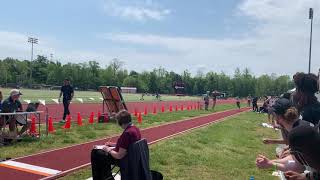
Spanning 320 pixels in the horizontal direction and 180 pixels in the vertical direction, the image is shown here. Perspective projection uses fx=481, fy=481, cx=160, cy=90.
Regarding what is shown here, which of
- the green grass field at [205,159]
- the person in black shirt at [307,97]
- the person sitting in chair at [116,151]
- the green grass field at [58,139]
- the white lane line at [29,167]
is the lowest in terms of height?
the green grass field at [205,159]

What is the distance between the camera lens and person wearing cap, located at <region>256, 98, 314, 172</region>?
4789mm

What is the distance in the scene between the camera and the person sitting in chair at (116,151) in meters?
7.39

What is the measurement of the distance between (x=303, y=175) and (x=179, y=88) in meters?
121

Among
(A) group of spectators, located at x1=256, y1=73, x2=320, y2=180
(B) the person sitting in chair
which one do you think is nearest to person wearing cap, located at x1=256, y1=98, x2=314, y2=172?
(A) group of spectators, located at x1=256, y1=73, x2=320, y2=180

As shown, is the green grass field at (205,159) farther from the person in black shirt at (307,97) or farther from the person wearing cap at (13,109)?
the person in black shirt at (307,97)

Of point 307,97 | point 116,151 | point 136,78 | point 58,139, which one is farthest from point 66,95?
point 136,78

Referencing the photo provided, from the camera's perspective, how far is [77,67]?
13125 cm

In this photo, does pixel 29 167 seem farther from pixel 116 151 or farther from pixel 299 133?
pixel 299 133

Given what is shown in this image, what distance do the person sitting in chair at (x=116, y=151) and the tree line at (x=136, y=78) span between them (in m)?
116

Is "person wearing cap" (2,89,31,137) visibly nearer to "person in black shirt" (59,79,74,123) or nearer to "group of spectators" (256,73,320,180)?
"person in black shirt" (59,79,74,123)

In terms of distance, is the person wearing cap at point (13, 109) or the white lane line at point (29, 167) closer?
the white lane line at point (29, 167)

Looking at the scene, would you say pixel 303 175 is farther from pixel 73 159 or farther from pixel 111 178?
pixel 73 159

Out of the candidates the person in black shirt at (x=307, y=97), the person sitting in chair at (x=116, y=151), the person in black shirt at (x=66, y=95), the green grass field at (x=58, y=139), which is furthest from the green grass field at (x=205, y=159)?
the person in black shirt at (x=66, y=95)

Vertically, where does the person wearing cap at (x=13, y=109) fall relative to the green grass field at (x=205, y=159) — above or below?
above
